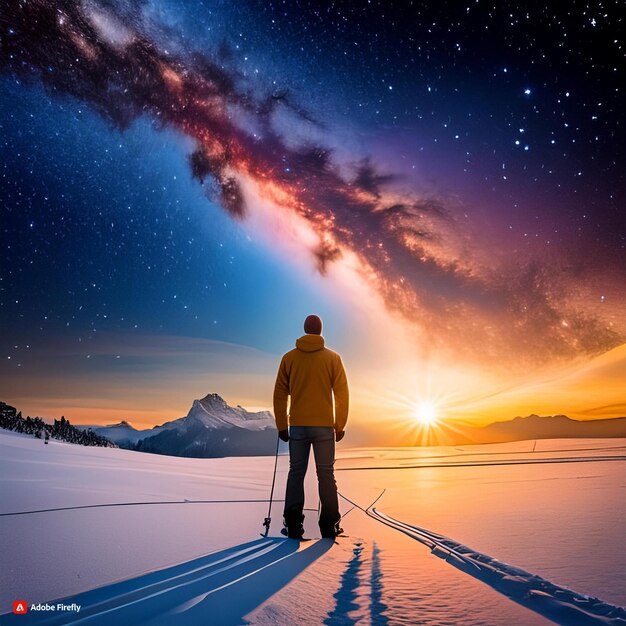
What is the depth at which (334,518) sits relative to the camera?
14.4 feet

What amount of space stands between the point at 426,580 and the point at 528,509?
3.27 m

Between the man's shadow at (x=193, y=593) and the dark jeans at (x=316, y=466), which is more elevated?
the dark jeans at (x=316, y=466)

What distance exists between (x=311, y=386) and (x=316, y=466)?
810 mm

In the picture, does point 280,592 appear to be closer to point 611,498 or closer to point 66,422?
point 611,498

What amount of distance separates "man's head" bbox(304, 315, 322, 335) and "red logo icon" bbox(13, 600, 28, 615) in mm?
3431

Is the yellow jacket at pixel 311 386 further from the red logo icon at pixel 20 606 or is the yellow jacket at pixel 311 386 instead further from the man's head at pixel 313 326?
the red logo icon at pixel 20 606

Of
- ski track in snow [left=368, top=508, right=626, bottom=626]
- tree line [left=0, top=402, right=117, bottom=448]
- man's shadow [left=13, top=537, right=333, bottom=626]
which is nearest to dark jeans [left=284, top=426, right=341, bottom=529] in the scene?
man's shadow [left=13, top=537, right=333, bottom=626]

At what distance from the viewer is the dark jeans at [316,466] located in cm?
443

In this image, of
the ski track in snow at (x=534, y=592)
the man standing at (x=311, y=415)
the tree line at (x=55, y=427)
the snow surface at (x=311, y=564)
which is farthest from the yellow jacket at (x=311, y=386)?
the tree line at (x=55, y=427)

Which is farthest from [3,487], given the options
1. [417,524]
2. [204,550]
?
[417,524]

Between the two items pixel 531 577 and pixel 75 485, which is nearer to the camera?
pixel 531 577

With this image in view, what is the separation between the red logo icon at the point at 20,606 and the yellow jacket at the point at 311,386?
8.83 feet

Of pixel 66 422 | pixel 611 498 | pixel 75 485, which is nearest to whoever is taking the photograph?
pixel 611 498

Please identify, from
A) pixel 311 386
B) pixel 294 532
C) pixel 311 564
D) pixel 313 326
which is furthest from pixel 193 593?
pixel 313 326
